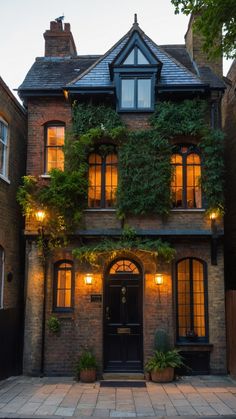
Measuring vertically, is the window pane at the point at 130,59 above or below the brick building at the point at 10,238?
above

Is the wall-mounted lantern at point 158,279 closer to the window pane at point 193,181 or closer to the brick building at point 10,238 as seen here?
the window pane at point 193,181

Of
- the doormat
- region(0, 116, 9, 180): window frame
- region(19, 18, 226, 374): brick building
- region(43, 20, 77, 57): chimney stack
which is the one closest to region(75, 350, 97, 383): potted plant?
the doormat

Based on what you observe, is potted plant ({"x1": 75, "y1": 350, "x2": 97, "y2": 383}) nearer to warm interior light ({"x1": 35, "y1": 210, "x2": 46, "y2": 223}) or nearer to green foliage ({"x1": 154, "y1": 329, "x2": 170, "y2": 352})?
green foliage ({"x1": 154, "y1": 329, "x2": 170, "y2": 352})

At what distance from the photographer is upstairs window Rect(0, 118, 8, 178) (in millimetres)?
13820

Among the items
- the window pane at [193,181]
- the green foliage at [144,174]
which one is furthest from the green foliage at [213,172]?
the green foliage at [144,174]

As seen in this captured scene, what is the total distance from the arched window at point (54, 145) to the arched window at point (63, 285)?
10.3 ft

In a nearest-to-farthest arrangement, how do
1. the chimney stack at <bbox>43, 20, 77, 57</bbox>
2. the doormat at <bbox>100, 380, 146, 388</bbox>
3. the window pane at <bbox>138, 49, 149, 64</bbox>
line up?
1. the doormat at <bbox>100, 380, 146, 388</bbox>
2. the window pane at <bbox>138, 49, 149, 64</bbox>
3. the chimney stack at <bbox>43, 20, 77, 57</bbox>

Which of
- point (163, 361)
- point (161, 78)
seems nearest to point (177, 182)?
point (161, 78)

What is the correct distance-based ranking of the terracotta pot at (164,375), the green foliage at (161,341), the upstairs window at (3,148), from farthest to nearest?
the upstairs window at (3,148) < the green foliage at (161,341) < the terracotta pot at (164,375)

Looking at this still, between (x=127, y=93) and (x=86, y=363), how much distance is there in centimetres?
847

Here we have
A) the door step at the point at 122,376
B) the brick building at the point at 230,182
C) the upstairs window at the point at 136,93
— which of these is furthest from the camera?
the brick building at the point at 230,182

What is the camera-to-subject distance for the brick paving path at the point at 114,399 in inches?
385

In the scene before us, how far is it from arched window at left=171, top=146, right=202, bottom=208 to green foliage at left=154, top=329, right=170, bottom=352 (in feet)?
Answer: 13.0

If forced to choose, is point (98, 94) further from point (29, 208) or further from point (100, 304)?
point (100, 304)
